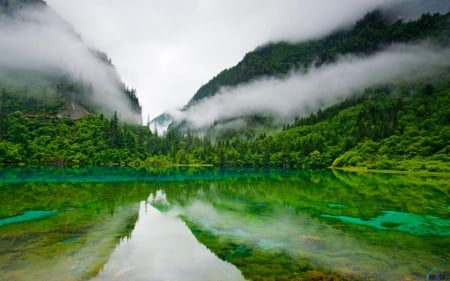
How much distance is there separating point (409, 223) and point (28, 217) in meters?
36.9

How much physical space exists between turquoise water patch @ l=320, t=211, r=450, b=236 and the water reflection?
55.9ft

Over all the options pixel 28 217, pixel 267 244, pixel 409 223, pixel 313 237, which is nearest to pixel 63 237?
pixel 28 217

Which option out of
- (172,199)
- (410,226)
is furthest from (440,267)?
(172,199)

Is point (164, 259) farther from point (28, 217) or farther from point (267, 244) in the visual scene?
point (28, 217)

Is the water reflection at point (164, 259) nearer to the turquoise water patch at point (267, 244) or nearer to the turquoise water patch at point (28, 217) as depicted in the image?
the turquoise water patch at point (267, 244)

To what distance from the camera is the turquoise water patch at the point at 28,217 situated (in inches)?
1174

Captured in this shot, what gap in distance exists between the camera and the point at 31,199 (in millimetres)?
44562

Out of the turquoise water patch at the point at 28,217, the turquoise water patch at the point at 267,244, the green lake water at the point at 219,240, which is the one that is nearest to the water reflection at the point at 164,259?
the green lake water at the point at 219,240

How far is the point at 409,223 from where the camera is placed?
32469 mm

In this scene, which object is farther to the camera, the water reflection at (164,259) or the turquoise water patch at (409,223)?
the turquoise water patch at (409,223)

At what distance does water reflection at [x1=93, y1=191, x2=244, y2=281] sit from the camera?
17469mm

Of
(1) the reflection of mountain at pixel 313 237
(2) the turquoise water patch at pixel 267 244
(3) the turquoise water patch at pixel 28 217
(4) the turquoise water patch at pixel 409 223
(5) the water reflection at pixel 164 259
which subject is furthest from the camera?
(3) the turquoise water patch at pixel 28 217

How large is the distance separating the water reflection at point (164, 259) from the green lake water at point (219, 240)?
2.4 inches

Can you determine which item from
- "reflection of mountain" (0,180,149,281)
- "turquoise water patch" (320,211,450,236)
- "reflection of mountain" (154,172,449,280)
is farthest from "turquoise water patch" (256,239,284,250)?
"turquoise water patch" (320,211,450,236)
